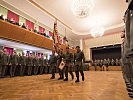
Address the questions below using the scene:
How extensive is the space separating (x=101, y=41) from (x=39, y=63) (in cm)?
958

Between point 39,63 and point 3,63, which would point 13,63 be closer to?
point 3,63

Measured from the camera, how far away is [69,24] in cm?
1238

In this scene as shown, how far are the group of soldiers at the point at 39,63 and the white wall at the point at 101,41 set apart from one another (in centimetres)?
873

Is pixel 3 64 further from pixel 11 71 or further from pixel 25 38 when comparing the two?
pixel 25 38

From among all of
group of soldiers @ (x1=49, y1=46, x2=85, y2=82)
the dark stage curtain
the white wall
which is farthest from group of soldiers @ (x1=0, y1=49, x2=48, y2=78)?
the dark stage curtain

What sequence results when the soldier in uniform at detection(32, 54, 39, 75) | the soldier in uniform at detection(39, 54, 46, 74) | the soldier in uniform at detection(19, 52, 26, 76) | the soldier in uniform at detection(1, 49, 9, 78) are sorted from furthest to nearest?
the soldier in uniform at detection(39, 54, 46, 74)
the soldier in uniform at detection(32, 54, 39, 75)
the soldier in uniform at detection(19, 52, 26, 76)
the soldier in uniform at detection(1, 49, 9, 78)

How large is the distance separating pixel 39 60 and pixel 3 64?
283 centimetres

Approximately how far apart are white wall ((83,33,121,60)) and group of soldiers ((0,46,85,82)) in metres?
8.73

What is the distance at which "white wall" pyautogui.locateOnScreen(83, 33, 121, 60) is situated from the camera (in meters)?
15.2

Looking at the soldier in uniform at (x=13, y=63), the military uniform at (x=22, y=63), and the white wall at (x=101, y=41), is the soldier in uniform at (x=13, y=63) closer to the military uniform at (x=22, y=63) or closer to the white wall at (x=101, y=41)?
the military uniform at (x=22, y=63)

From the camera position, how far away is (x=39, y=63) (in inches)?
345

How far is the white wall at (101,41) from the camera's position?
49.8ft

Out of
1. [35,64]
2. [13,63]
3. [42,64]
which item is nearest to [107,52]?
[42,64]

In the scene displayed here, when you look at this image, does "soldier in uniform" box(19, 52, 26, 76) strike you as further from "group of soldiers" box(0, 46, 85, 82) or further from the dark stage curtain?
the dark stage curtain
